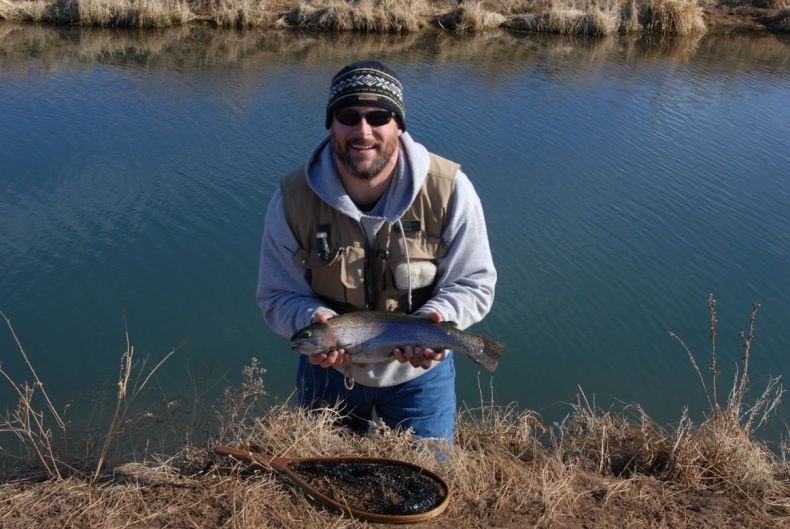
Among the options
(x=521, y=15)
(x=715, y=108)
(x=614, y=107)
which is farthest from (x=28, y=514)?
(x=521, y=15)

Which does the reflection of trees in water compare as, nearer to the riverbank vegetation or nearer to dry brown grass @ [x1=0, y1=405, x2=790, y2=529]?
the riverbank vegetation

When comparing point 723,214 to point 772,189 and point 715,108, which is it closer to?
point 772,189

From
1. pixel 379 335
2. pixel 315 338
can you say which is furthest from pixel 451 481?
pixel 315 338

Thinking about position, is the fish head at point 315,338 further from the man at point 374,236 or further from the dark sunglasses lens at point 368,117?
the dark sunglasses lens at point 368,117

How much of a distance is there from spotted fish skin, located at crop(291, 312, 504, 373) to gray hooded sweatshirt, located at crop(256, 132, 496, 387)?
0.25 feet

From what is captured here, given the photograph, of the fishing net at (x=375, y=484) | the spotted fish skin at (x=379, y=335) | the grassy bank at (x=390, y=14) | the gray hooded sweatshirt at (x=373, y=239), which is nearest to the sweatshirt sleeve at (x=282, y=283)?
the gray hooded sweatshirt at (x=373, y=239)

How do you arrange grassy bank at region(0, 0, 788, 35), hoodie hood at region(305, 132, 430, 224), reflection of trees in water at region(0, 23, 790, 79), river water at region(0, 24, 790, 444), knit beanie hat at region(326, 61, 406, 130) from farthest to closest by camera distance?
grassy bank at region(0, 0, 788, 35) < reflection of trees in water at region(0, 23, 790, 79) < river water at region(0, 24, 790, 444) < hoodie hood at region(305, 132, 430, 224) < knit beanie hat at region(326, 61, 406, 130)

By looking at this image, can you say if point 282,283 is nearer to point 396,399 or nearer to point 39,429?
point 396,399

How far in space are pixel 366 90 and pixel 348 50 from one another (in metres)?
18.3

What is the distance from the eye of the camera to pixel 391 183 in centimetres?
364

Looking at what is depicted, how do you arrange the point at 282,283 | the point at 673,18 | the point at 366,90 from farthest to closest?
the point at 673,18 → the point at 282,283 → the point at 366,90

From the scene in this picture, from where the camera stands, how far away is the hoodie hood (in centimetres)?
355

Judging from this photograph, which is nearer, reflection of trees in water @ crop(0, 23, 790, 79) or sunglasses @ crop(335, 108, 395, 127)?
sunglasses @ crop(335, 108, 395, 127)

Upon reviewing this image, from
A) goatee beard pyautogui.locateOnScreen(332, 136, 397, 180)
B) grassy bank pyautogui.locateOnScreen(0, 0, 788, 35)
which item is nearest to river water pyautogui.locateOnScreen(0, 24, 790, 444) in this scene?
goatee beard pyautogui.locateOnScreen(332, 136, 397, 180)
